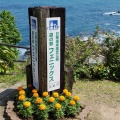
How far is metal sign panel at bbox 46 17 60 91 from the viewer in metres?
3.49

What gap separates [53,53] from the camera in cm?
363

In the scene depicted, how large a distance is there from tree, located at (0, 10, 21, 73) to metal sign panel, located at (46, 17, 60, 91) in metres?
3.05

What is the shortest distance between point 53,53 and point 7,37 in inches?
211

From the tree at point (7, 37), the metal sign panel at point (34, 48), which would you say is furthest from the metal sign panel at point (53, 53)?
the tree at point (7, 37)

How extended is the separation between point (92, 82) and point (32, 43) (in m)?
2.21

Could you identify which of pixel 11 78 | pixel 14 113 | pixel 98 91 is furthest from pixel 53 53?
pixel 11 78

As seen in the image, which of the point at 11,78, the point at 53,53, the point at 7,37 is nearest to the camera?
the point at 53,53

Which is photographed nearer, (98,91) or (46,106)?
(46,106)

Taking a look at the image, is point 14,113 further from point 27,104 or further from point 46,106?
point 46,106

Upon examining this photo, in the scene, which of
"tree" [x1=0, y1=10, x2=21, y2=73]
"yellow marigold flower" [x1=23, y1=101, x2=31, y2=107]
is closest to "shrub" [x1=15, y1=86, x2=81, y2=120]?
"yellow marigold flower" [x1=23, y1=101, x2=31, y2=107]

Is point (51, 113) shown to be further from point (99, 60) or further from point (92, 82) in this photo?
point (99, 60)

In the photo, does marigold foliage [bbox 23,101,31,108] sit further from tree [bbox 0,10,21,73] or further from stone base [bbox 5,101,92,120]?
tree [bbox 0,10,21,73]

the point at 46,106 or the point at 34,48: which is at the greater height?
the point at 34,48

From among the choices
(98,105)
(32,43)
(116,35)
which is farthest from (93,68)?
(32,43)
